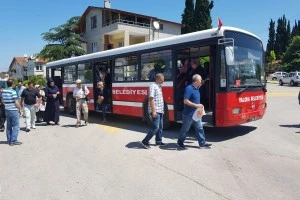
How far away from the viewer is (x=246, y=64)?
30.3ft

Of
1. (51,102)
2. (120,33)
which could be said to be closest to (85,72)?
(51,102)

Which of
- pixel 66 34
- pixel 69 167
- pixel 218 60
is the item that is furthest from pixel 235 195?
pixel 66 34

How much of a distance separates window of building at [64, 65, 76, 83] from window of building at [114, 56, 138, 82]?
155 inches

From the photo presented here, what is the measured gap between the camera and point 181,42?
31.7 ft

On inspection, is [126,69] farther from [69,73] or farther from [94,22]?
[94,22]

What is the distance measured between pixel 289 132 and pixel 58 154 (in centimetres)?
670

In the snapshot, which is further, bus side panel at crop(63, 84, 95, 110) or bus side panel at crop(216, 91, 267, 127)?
bus side panel at crop(63, 84, 95, 110)

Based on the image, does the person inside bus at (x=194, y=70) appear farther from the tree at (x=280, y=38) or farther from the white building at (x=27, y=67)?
the tree at (x=280, y=38)

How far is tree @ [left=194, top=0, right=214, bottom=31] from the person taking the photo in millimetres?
50156

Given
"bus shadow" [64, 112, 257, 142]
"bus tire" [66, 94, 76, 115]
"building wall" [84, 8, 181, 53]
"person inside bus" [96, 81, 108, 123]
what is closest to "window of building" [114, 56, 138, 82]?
"person inside bus" [96, 81, 108, 123]

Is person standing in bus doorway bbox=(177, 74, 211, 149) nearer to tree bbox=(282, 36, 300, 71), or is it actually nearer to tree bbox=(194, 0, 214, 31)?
tree bbox=(194, 0, 214, 31)

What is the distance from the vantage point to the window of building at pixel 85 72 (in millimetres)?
14324

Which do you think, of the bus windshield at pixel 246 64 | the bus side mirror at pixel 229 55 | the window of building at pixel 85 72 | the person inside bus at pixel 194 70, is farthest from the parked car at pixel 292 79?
Result: the bus side mirror at pixel 229 55

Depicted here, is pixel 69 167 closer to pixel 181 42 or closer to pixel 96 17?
pixel 181 42
